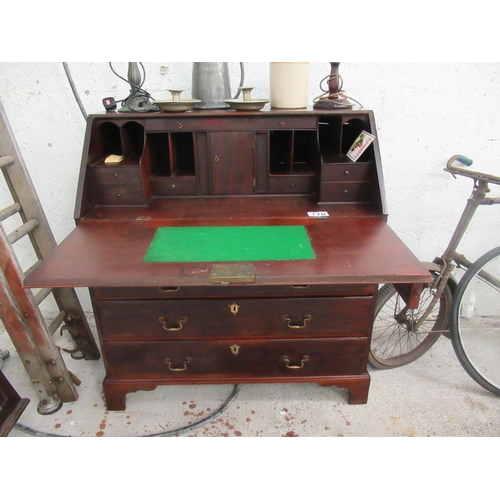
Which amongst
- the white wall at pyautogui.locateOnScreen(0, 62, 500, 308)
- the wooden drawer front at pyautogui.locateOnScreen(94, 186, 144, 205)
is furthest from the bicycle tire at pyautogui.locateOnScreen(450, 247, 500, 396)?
the wooden drawer front at pyautogui.locateOnScreen(94, 186, 144, 205)

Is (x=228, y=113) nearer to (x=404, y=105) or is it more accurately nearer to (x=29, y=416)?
(x=404, y=105)

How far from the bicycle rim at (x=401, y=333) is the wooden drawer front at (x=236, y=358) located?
→ 1.22 ft

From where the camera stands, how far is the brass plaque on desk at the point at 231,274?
1.08 metres

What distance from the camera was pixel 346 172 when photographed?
4.99ft

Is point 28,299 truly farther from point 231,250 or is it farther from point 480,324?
point 480,324

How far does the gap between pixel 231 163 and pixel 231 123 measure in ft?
0.52

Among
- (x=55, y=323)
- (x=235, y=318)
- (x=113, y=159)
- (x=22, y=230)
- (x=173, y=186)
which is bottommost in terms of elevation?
(x=55, y=323)

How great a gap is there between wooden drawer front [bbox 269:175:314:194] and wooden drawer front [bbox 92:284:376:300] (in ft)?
1.62

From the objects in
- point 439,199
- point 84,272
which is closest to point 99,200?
point 84,272

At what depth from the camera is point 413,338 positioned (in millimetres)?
2039

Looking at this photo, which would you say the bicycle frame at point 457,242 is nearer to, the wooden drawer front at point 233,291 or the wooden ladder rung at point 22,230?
the wooden drawer front at point 233,291

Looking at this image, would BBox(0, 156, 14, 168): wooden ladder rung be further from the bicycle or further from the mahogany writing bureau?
the bicycle

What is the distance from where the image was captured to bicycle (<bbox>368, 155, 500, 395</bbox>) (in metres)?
1.65

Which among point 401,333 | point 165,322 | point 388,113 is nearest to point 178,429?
point 165,322
